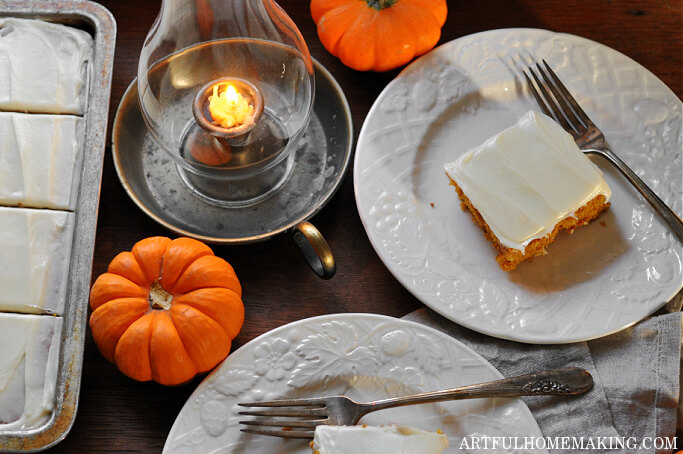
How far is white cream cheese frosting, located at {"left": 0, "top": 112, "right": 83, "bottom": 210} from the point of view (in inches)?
48.9

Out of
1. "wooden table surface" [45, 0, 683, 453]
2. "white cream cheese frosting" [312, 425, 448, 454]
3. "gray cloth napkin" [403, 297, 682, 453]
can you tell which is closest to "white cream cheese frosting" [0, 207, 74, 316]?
"wooden table surface" [45, 0, 683, 453]

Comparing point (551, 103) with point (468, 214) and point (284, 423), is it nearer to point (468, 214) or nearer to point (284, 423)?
point (468, 214)

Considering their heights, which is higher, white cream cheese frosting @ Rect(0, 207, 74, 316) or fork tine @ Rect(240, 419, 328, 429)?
white cream cheese frosting @ Rect(0, 207, 74, 316)

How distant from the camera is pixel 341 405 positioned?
1.19 m

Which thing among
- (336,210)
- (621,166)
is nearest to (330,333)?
(336,210)

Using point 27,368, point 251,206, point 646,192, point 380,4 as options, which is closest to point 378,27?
point 380,4

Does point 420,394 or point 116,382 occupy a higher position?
point 420,394

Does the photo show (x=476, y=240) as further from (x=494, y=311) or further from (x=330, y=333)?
(x=330, y=333)

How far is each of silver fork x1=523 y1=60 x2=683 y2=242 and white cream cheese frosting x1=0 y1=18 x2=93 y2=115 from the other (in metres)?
0.94

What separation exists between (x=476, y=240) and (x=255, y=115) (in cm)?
52

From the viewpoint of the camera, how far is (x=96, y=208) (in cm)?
123

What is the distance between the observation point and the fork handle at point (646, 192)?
135cm

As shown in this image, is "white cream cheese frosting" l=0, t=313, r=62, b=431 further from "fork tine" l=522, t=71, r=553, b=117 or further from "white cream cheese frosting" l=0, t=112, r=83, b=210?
"fork tine" l=522, t=71, r=553, b=117

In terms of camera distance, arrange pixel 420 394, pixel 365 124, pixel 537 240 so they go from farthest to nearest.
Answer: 1. pixel 365 124
2. pixel 537 240
3. pixel 420 394
